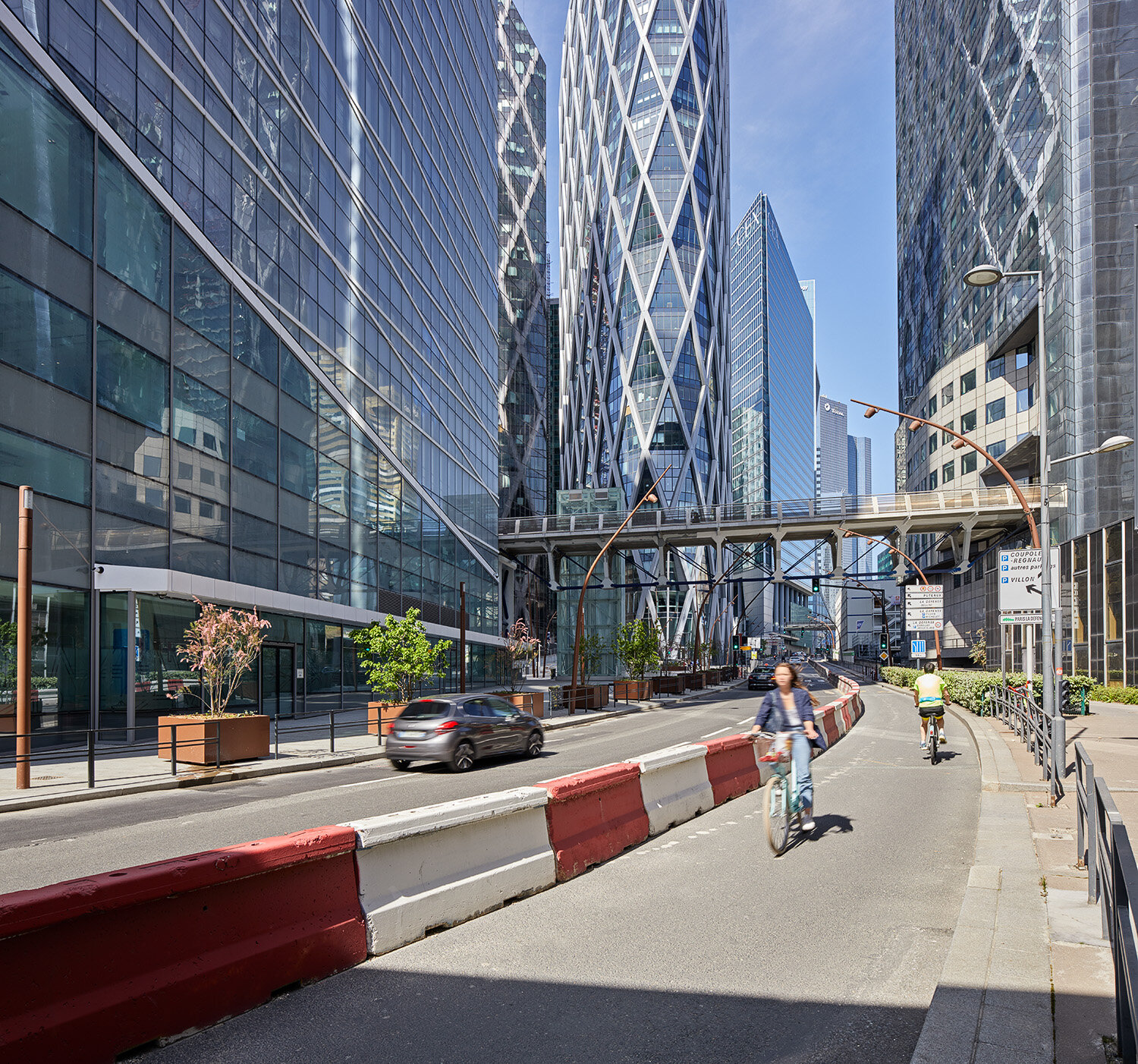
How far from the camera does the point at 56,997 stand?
3.66 meters

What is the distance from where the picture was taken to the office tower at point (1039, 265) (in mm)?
45062

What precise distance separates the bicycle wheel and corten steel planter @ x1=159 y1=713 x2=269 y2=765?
1178cm

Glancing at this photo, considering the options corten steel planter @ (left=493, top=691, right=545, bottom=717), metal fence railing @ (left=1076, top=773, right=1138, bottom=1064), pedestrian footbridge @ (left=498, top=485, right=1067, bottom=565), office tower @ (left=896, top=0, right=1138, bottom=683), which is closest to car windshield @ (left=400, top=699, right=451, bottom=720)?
metal fence railing @ (left=1076, top=773, right=1138, bottom=1064)

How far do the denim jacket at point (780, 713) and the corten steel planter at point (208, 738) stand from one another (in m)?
11.5

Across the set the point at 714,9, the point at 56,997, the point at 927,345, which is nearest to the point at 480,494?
the point at 927,345

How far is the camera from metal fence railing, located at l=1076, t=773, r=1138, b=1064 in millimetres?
3200

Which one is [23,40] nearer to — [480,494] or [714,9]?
[480,494]

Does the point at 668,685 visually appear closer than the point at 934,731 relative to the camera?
No

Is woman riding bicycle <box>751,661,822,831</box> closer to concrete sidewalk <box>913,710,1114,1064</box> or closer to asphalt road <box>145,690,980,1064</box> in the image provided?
asphalt road <box>145,690,980,1064</box>

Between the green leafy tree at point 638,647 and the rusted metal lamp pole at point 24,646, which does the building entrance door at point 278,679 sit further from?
the green leafy tree at point 638,647

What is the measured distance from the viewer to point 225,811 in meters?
11.8

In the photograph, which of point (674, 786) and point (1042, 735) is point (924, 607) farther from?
point (674, 786)

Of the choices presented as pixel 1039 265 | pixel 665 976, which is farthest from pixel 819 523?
pixel 665 976

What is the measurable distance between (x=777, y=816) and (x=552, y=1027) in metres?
4.53
